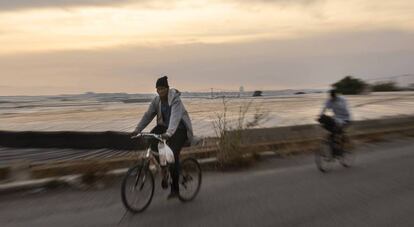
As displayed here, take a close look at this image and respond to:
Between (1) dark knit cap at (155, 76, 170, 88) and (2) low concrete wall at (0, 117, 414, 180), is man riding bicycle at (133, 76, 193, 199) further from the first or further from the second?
(2) low concrete wall at (0, 117, 414, 180)

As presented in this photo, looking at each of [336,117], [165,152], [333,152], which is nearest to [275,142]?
[336,117]

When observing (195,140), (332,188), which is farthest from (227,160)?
(195,140)

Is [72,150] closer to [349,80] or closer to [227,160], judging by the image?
[227,160]

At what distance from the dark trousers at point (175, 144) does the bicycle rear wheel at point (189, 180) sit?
23cm

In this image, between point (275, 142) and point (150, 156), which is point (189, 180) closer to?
point (150, 156)

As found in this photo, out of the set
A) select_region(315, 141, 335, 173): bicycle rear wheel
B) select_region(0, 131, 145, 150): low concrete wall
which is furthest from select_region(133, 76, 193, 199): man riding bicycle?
select_region(0, 131, 145, 150): low concrete wall

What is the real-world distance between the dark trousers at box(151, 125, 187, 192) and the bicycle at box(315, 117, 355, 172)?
505 cm

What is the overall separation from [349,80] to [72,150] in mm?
50323

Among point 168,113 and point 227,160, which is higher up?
point 168,113

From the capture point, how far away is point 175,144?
9.48 metres

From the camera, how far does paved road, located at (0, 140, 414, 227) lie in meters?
8.34

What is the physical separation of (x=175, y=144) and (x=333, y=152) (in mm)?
5896

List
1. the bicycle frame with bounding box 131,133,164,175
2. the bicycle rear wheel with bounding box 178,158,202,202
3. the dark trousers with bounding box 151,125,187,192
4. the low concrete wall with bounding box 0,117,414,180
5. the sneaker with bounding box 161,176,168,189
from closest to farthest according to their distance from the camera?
the bicycle frame with bounding box 131,133,164,175 < the dark trousers with bounding box 151,125,187,192 < the sneaker with bounding box 161,176,168,189 < the bicycle rear wheel with bounding box 178,158,202,202 < the low concrete wall with bounding box 0,117,414,180

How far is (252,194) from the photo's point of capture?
414 inches
